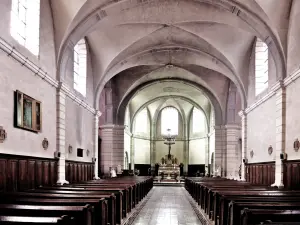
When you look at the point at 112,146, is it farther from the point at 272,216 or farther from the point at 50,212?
the point at 272,216

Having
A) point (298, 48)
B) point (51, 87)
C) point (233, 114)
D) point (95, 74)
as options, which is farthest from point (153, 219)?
point (233, 114)

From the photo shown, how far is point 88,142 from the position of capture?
64.7 feet

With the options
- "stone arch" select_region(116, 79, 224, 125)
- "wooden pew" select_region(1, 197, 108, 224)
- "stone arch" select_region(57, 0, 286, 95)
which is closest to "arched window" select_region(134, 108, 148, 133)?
"stone arch" select_region(116, 79, 224, 125)

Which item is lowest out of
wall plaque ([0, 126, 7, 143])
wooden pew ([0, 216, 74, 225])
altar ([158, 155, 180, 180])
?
altar ([158, 155, 180, 180])

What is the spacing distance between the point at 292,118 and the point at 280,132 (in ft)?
3.21

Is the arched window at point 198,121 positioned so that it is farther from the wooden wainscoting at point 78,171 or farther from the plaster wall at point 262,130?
the wooden wainscoting at point 78,171

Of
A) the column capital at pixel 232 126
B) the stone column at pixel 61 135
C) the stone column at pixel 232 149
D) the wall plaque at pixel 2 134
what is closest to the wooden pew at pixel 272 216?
the wall plaque at pixel 2 134

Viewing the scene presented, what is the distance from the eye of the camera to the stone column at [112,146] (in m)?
27.3

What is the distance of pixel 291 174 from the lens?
43.6 ft

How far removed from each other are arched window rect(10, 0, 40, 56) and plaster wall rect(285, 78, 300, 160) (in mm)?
8669

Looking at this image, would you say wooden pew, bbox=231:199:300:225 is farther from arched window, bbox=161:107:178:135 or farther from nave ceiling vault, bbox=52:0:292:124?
arched window, bbox=161:107:178:135

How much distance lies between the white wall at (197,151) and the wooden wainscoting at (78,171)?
19.2 m

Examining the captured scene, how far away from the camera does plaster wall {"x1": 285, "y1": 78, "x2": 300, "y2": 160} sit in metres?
13.0

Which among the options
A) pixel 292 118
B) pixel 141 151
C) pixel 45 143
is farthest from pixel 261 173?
pixel 141 151
